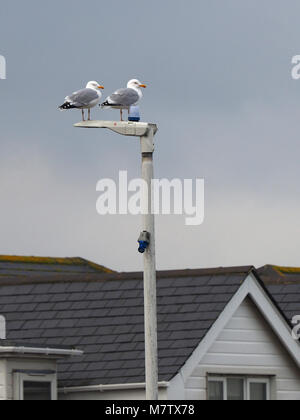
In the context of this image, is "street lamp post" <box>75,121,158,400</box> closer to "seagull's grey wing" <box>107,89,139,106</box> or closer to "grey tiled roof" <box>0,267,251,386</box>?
"seagull's grey wing" <box>107,89,139,106</box>

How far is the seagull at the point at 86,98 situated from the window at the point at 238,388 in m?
7.16

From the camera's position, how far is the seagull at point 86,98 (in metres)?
27.5

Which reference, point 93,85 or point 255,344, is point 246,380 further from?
point 93,85

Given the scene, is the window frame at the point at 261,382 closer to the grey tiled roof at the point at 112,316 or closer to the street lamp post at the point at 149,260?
the grey tiled roof at the point at 112,316

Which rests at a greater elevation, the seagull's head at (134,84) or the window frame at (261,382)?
the seagull's head at (134,84)

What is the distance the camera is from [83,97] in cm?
2756

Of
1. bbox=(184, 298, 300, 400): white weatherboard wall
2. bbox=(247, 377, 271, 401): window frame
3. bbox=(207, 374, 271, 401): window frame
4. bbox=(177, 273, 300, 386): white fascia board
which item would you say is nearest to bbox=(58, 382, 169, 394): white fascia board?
bbox=(207, 374, 271, 401): window frame

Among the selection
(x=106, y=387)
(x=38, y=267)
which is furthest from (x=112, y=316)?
(x=38, y=267)

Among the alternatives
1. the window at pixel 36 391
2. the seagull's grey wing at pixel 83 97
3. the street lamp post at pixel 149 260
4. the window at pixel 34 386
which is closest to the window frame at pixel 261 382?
the window at pixel 34 386

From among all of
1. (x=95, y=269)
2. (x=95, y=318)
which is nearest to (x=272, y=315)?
(x=95, y=318)

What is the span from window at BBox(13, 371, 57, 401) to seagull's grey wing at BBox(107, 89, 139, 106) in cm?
617

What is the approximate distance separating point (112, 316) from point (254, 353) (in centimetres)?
302

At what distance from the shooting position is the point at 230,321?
108 feet
